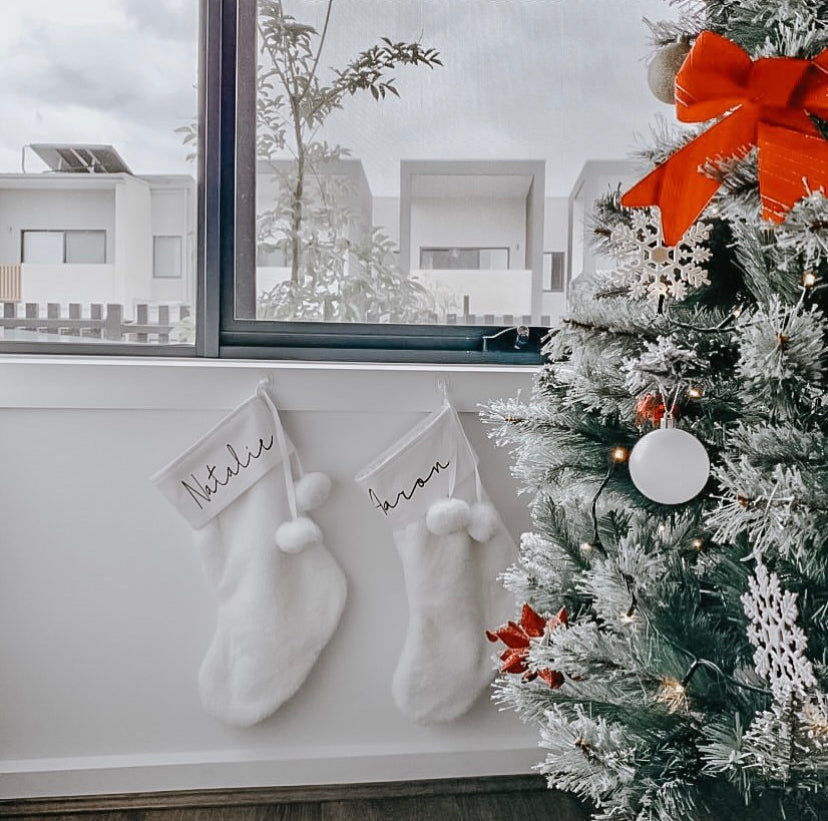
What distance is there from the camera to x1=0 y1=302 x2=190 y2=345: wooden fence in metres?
1.59

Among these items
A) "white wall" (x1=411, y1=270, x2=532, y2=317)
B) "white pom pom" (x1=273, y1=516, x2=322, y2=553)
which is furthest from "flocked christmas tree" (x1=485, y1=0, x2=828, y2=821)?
"white wall" (x1=411, y1=270, x2=532, y2=317)

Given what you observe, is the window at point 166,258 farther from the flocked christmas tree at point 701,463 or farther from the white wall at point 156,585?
the flocked christmas tree at point 701,463

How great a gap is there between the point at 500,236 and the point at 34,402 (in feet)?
3.18

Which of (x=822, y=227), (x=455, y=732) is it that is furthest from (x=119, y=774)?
(x=822, y=227)

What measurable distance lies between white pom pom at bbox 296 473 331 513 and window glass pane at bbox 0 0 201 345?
403 millimetres

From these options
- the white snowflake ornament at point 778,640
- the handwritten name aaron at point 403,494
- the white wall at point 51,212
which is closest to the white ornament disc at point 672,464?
the white snowflake ornament at point 778,640

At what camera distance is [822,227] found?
75 centimetres

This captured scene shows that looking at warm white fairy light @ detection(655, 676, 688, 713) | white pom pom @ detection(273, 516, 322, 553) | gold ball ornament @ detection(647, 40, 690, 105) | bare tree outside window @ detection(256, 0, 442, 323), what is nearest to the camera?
warm white fairy light @ detection(655, 676, 688, 713)

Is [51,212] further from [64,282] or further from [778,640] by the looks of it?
[778,640]

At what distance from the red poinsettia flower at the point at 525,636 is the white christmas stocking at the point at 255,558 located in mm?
512

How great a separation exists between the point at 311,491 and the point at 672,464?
83cm

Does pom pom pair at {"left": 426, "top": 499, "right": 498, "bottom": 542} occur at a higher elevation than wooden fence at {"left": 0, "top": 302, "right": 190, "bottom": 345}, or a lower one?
lower

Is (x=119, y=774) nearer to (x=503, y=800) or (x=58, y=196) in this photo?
(x=503, y=800)

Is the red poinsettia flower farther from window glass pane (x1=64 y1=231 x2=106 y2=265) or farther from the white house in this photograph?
window glass pane (x1=64 y1=231 x2=106 y2=265)
